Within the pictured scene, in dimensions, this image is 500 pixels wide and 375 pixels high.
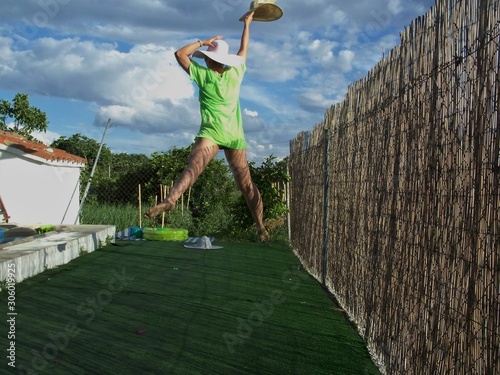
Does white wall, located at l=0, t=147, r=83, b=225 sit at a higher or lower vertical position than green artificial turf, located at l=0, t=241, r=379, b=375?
higher

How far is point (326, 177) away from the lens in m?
8.02

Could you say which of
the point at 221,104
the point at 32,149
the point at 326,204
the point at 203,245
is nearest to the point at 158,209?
the point at 221,104

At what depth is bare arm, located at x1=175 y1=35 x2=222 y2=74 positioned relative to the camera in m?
3.98

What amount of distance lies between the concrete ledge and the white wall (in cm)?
109

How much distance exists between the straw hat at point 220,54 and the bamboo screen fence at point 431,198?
1117 millimetres

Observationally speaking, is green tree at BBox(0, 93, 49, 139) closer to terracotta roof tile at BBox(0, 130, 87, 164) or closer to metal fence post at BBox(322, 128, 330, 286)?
terracotta roof tile at BBox(0, 130, 87, 164)

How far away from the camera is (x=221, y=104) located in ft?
13.1

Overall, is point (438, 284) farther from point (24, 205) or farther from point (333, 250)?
point (24, 205)

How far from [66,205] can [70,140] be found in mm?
6154

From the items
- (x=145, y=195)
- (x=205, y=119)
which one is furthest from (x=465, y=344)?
(x=145, y=195)

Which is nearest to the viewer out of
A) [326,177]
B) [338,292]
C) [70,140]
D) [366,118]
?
[366,118]

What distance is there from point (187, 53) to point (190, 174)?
986 mm

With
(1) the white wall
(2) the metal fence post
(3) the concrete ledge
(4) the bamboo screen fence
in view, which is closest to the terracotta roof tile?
(1) the white wall

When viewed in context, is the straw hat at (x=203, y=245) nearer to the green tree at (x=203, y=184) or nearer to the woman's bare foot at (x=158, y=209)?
the green tree at (x=203, y=184)
